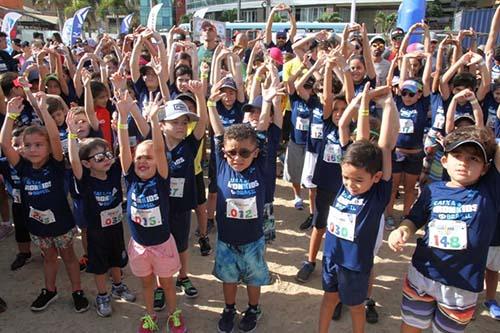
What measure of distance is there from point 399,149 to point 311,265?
1.87 meters

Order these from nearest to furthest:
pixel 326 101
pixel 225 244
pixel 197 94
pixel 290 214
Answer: pixel 225 244 < pixel 197 94 < pixel 326 101 < pixel 290 214

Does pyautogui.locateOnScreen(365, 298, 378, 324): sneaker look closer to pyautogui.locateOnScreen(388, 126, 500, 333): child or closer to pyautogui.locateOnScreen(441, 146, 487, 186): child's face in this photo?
pyautogui.locateOnScreen(388, 126, 500, 333): child

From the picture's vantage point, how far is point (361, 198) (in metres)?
2.72

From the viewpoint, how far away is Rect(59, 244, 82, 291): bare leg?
11.6 feet

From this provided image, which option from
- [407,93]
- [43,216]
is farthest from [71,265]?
[407,93]

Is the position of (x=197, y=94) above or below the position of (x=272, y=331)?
above

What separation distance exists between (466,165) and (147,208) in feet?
7.34

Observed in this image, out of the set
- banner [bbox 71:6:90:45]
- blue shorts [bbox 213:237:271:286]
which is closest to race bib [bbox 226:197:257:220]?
blue shorts [bbox 213:237:271:286]

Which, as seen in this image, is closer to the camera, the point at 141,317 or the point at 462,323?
the point at 462,323

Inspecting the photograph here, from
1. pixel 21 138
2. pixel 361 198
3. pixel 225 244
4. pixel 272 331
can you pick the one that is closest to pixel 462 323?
pixel 361 198

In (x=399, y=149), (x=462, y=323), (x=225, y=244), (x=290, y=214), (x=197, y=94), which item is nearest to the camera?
(x=462, y=323)

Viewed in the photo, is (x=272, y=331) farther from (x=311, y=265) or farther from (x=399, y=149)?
(x=399, y=149)

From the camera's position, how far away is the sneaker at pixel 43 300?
3555 millimetres

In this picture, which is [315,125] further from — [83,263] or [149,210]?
[83,263]
